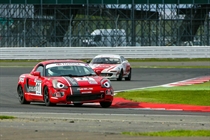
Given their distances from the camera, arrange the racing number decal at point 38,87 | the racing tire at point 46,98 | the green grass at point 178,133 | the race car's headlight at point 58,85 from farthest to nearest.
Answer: the racing number decal at point 38,87, the racing tire at point 46,98, the race car's headlight at point 58,85, the green grass at point 178,133

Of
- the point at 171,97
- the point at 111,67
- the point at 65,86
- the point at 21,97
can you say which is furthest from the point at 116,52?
the point at 65,86

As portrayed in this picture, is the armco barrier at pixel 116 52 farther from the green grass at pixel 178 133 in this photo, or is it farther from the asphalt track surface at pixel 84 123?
the green grass at pixel 178 133

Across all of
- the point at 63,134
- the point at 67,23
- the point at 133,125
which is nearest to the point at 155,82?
the point at 133,125

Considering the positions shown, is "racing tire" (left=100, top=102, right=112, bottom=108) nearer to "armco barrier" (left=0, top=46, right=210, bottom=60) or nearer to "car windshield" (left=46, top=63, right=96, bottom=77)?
"car windshield" (left=46, top=63, right=96, bottom=77)

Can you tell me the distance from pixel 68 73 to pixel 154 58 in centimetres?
2895

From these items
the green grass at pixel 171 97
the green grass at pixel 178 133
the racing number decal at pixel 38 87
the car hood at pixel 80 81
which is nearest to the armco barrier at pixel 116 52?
the green grass at pixel 171 97

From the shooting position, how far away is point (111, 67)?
98.1 feet

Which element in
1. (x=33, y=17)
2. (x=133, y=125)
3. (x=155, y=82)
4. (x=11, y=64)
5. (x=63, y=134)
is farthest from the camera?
(x=33, y=17)

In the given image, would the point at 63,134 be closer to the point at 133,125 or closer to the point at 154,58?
the point at 133,125

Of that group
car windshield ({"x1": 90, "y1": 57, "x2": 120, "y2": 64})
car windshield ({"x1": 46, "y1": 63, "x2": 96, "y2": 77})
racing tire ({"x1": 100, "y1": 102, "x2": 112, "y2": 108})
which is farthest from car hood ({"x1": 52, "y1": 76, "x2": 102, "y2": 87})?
car windshield ({"x1": 90, "y1": 57, "x2": 120, "y2": 64})

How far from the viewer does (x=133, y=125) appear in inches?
478

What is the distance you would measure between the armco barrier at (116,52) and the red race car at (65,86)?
2656 cm

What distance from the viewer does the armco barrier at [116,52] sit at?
46.1 m

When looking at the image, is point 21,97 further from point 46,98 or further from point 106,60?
point 106,60
